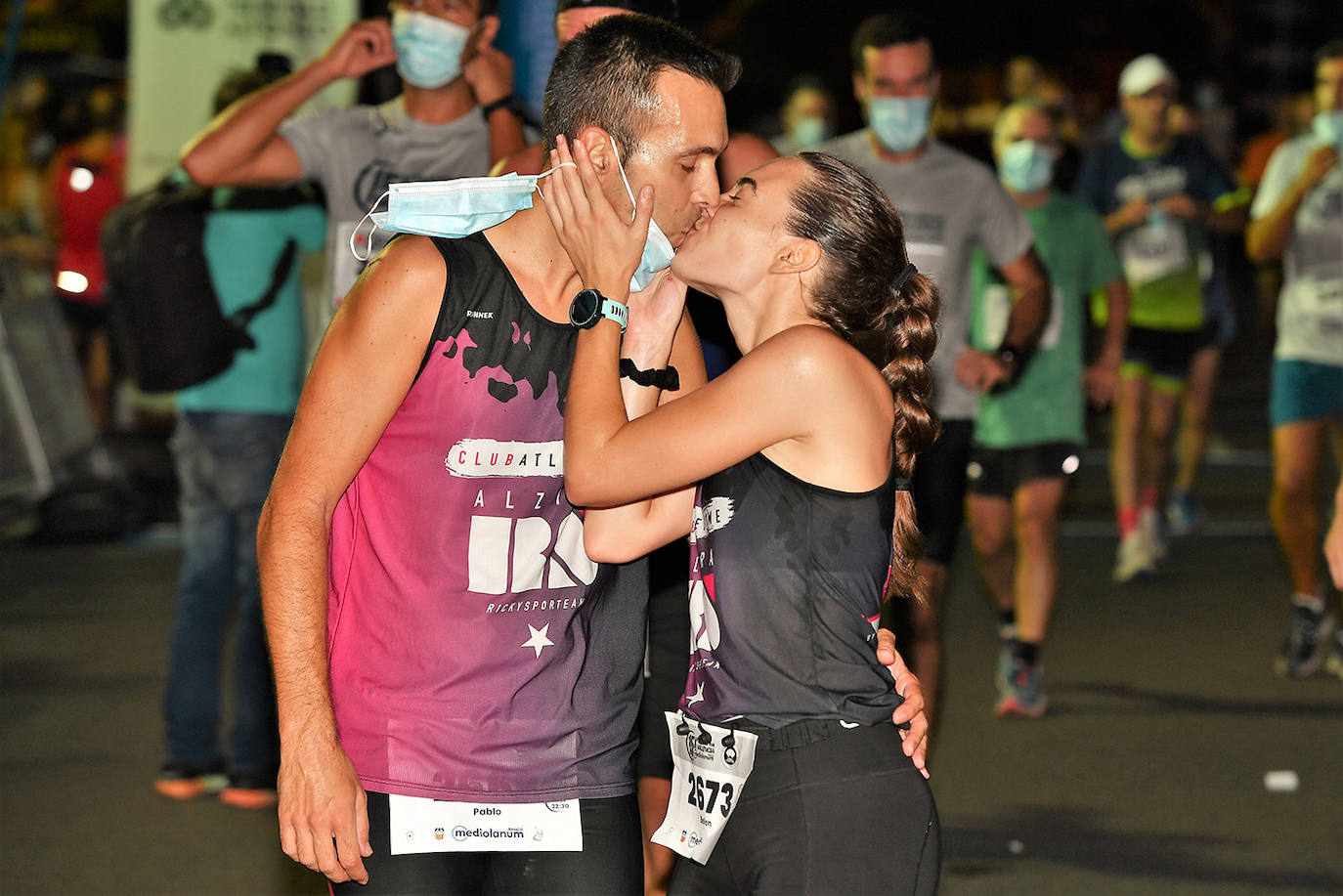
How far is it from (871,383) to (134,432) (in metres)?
11.1

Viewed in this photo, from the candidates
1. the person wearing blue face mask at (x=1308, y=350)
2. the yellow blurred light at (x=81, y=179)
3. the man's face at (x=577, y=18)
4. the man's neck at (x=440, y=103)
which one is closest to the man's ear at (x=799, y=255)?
the man's face at (x=577, y=18)

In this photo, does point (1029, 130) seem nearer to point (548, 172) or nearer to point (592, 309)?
point (548, 172)

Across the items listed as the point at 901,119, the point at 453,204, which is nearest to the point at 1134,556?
the point at 901,119

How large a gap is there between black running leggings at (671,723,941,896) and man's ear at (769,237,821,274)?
0.75m

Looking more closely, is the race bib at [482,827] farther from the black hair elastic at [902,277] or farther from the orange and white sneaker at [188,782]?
the orange and white sneaker at [188,782]

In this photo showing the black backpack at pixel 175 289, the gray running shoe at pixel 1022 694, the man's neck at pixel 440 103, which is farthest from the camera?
the gray running shoe at pixel 1022 694

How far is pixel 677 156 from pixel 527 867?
3.97 feet

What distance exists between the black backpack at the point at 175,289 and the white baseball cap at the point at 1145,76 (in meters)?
5.27

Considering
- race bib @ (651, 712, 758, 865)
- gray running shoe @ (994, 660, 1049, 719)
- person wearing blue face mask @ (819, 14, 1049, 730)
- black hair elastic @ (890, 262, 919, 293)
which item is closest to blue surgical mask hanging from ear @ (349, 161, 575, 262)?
black hair elastic @ (890, 262, 919, 293)

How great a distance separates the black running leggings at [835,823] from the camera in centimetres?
262

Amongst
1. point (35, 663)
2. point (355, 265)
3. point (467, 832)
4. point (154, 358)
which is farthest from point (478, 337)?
point (35, 663)

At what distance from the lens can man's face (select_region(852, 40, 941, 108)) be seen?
617 cm

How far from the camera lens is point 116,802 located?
19.4 feet

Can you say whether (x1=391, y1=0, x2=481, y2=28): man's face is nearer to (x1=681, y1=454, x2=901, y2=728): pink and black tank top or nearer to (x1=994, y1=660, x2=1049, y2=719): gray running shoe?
(x1=681, y1=454, x2=901, y2=728): pink and black tank top
